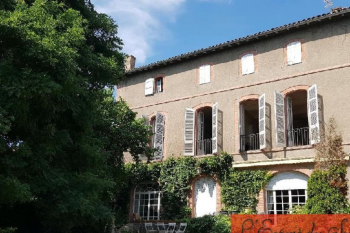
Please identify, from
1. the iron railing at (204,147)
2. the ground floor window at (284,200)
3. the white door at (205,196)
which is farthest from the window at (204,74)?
the ground floor window at (284,200)

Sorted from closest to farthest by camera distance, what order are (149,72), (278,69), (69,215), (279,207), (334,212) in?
(69,215) → (334,212) → (279,207) → (278,69) → (149,72)

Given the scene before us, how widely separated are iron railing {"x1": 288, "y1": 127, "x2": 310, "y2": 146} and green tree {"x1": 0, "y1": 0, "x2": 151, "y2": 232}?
8.37 m

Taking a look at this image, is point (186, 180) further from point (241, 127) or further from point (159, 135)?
point (241, 127)

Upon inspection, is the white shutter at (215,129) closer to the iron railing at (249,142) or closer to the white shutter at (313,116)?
the iron railing at (249,142)

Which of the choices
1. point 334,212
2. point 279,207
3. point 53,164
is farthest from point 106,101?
point 334,212

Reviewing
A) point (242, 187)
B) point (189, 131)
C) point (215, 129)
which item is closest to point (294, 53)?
point (215, 129)

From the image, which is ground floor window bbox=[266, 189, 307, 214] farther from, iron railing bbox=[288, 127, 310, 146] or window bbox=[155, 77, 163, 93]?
window bbox=[155, 77, 163, 93]

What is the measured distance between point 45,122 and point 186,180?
31.9 feet

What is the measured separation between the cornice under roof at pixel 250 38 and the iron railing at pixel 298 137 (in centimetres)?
430

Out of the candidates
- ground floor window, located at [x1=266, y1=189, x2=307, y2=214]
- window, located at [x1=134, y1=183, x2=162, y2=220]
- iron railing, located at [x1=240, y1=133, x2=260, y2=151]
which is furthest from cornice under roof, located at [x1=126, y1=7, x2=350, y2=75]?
ground floor window, located at [x1=266, y1=189, x2=307, y2=214]

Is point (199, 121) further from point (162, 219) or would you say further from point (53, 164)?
point (53, 164)

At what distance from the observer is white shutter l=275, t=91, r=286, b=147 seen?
15859 mm

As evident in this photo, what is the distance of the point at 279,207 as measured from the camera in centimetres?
1567

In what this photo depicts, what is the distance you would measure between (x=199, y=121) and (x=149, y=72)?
4.36 m
